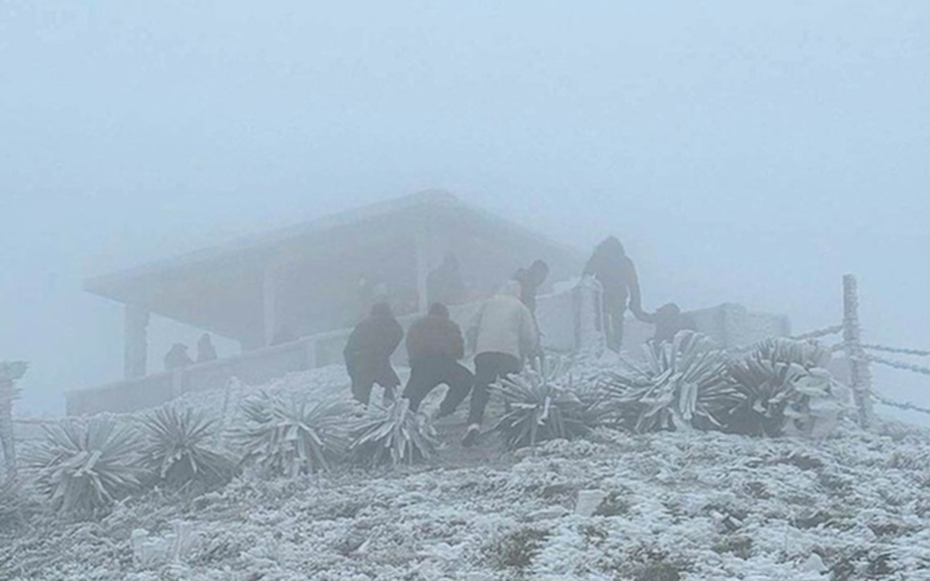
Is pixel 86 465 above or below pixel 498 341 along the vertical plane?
below

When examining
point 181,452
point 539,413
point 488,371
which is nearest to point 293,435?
point 181,452

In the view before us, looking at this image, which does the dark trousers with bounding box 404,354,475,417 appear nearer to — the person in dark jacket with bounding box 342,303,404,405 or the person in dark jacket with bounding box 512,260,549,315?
the person in dark jacket with bounding box 342,303,404,405

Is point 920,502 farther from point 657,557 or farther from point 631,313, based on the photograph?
point 631,313

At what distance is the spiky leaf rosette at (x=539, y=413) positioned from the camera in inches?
549

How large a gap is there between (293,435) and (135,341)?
17.6 metres

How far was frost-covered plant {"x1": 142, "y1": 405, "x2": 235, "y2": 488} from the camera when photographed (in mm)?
14148

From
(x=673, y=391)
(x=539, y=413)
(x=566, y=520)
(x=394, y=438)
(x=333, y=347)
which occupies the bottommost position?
(x=566, y=520)

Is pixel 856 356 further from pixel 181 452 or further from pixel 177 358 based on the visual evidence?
pixel 177 358

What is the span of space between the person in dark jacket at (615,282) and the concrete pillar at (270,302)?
804 cm

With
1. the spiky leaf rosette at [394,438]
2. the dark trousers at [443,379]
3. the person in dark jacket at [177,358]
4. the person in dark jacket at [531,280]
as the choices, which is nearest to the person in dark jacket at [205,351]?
the person in dark jacket at [177,358]

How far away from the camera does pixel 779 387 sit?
46.8 feet

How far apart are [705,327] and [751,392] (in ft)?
25.0

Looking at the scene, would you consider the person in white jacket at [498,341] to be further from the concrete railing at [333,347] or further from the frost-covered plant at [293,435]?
the concrete railing at [333,347]

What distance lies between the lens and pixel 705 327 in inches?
868
